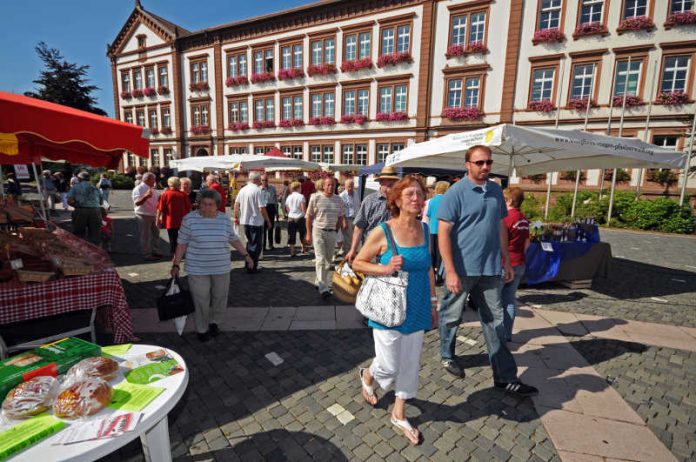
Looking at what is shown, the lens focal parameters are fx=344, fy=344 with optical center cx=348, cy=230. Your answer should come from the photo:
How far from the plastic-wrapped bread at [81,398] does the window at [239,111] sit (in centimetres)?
2864

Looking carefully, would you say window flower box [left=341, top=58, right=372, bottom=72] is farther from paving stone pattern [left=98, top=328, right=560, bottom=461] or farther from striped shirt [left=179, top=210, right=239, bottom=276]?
paving stone pattern [left=98, top=328, right=560, bottom=461]

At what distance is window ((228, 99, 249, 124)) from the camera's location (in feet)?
91.0

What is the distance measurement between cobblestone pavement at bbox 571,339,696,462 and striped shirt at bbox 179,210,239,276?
430cm

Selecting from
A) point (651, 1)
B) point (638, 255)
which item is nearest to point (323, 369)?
point (638, 255)

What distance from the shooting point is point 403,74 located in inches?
850

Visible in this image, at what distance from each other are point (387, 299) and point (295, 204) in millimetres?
6163

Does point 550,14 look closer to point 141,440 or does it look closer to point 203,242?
point 203,242

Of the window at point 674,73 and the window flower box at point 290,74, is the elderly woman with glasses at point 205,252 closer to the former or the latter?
the window at point 674,73

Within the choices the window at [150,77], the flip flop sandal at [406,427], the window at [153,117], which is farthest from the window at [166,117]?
the flip flop sandal at [406,427]

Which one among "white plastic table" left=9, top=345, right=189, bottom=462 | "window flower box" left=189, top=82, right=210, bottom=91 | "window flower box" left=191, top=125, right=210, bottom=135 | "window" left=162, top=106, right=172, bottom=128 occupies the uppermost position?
"window flower box" left=189, top=82, right=210, bottom=91

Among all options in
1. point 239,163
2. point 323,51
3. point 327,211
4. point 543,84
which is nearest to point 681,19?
point 543,84

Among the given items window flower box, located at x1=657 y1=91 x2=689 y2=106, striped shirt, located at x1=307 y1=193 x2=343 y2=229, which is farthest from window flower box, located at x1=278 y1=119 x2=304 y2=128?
striped shirt, located at x1=307 y1=193 x2=343 y2=229

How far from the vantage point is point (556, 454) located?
252 cm

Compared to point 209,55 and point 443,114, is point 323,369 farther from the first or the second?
point 209,55
